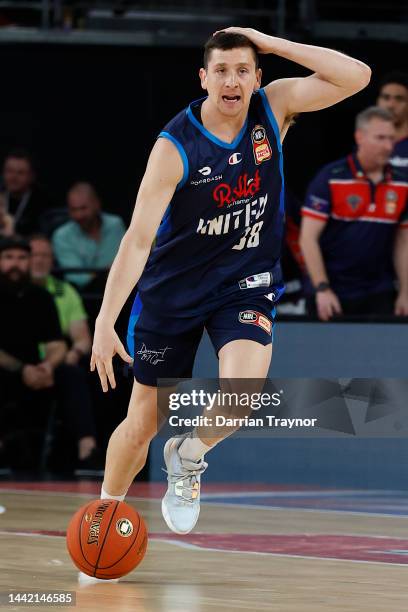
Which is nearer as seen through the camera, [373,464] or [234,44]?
[234,44]

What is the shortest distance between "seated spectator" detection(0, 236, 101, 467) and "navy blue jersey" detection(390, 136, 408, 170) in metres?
2.88

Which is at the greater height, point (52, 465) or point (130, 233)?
point (130, 233)

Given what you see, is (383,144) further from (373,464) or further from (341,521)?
(341,521)

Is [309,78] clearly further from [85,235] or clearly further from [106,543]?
[85,235]

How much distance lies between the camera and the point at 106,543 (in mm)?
5586

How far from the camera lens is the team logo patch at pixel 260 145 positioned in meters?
6.14

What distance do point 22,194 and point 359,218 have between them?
11.4ft

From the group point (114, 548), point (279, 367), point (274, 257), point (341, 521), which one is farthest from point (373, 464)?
point (114, 548)

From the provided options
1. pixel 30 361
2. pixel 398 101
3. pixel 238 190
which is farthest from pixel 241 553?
pixel 398 101

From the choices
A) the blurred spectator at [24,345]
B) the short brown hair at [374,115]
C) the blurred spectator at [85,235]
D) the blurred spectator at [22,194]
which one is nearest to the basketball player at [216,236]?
the short brown hair at [374,115]

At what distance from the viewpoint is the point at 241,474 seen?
10484 mm

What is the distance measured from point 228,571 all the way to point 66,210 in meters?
6.90

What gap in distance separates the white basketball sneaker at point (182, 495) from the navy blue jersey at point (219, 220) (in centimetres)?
68

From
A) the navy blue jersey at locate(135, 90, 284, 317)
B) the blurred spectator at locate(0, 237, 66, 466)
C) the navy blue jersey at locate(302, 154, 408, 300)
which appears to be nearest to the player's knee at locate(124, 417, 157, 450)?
the navy blue jersey at locate(135, 90, 284, 317)
